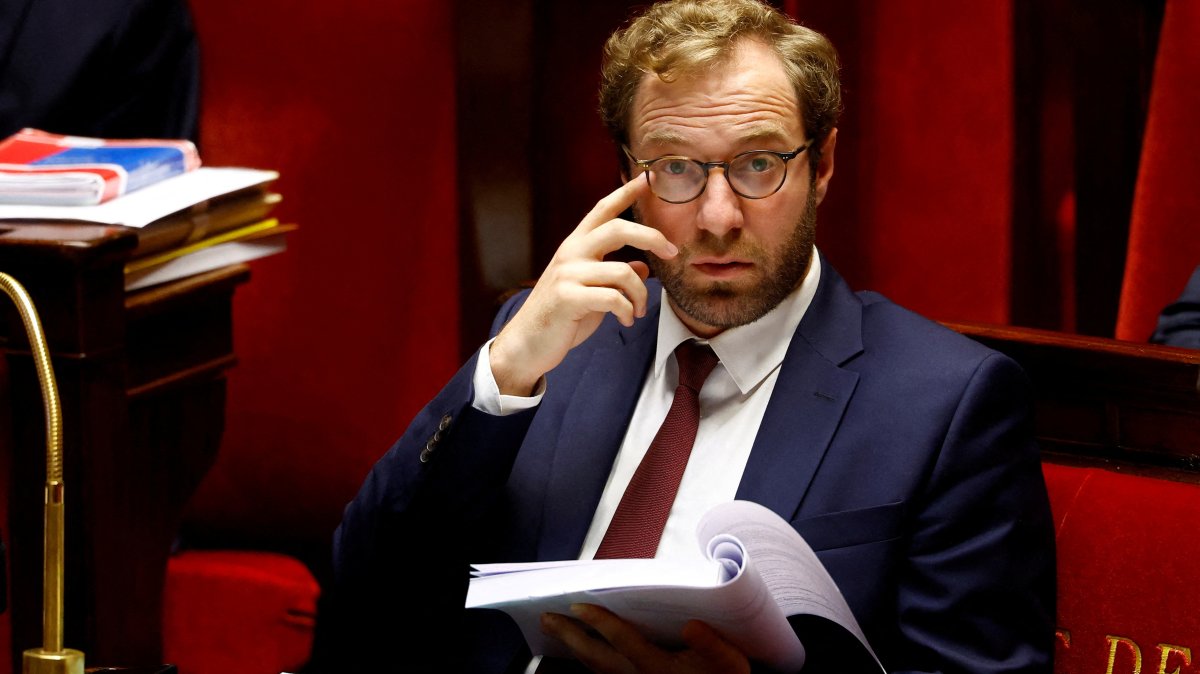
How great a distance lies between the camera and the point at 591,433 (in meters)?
1.52

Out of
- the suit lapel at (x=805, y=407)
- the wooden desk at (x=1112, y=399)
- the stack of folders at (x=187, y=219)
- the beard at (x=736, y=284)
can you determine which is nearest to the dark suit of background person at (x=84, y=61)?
the stack of folders at (x=187, y=219)

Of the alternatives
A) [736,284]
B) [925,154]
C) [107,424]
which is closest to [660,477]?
[736,284]

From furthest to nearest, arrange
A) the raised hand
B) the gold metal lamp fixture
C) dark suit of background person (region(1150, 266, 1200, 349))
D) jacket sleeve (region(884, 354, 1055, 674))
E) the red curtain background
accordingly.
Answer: the red curtain background
dark suit of background person (region(1150, 266, 1200, 349))
the raised hand
jacket sleeve (region(884, 354, 1055, 674))
the gold metal lamp fixture

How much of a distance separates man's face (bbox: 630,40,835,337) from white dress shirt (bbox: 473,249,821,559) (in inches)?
1.5

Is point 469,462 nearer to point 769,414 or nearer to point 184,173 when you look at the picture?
point 769,414

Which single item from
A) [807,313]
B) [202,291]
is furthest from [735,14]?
[202,291]

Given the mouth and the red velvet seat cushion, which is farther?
the red velvet seat cushion

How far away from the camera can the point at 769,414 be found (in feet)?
4.66

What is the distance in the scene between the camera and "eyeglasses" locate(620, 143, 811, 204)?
56.4 inches

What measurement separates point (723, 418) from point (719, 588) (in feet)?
1.60

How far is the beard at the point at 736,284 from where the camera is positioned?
4.72ft

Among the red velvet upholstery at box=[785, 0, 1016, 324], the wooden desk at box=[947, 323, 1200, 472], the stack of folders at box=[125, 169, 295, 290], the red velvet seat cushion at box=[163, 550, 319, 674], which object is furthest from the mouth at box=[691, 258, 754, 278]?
the red velvet seat cushion at box=[163, 550, 319, 674]

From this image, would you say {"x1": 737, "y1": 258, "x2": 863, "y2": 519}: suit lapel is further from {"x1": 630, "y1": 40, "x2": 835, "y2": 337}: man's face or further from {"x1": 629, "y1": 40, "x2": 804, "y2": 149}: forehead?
{"x1": 629, "y1": 40, "x2": 804, "y2": 149}: forehead

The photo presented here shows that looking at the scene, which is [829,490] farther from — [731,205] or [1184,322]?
[1184,322]
